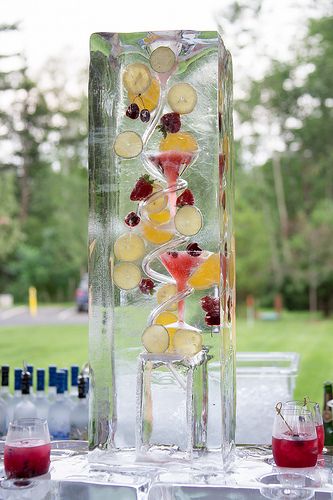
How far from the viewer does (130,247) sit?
168cm

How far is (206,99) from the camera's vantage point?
64.2 inches

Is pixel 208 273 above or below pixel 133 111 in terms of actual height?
below

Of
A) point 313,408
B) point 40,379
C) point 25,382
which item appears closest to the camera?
point 313,408

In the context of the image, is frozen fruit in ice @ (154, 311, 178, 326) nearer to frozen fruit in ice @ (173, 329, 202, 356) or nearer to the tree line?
frozen fruit in ice @ (173, 329, 202, 356)

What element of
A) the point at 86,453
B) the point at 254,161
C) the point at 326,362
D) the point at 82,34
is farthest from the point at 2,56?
the point at 86,453

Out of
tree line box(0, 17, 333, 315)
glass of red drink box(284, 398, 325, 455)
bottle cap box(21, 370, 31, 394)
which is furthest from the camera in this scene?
tree line box(0, 17, 333, 315)

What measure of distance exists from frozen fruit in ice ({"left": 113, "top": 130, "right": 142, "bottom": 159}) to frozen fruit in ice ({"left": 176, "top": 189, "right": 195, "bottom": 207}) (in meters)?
0.15

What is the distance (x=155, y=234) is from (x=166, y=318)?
0.20 meters

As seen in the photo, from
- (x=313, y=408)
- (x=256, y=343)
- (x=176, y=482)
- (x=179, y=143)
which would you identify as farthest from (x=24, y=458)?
(x=256, y=343)

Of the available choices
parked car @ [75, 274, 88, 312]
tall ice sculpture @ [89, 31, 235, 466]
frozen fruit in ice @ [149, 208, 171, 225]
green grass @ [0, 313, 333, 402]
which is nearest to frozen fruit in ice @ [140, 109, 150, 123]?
tall ice sculpture @ [89, 31, 235, 466]

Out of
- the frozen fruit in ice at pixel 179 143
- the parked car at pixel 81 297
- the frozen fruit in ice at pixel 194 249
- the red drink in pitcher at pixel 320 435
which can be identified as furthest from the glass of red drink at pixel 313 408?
the parked car at pixel 81 297

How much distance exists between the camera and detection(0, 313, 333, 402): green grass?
487 cm

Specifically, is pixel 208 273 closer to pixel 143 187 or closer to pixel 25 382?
pixel 143 187

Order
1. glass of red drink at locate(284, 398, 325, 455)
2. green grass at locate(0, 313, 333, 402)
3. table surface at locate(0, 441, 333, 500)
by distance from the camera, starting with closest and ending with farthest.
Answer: table surface at locate(0, 441, 333, 500) → glass of red drink at locate(284, 398, 325, 455) → green grass at locate(0, 313, 333, 402)
